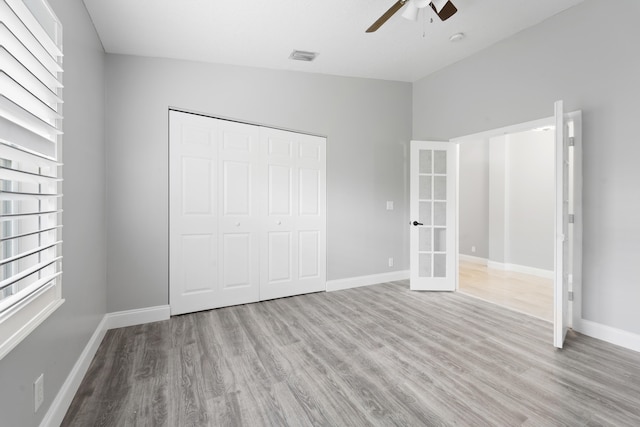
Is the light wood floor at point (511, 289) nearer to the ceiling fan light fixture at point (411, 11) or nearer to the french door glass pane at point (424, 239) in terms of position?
the french door glass pane at point (424, 239)

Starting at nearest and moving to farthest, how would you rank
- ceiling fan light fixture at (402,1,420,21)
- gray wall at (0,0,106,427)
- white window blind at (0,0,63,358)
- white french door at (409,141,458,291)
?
white window blind at (0,0,63,358), gray wall at (0,0,106,427), ceiling fan light fixture at (402,1,420,21), white french door at (409,141,458,291)

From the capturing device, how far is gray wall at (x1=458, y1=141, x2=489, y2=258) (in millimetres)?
5805

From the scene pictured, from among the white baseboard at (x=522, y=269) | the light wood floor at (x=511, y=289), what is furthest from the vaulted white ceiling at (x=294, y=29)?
the white baseboard at (x=522, y=269)

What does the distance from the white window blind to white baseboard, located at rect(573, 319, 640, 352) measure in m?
3.96

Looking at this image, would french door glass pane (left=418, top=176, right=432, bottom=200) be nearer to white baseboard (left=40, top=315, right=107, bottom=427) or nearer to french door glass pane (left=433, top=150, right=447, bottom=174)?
french door glass pane (left=433, top=150, right=447, bottom=174)

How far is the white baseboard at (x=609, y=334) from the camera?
245cm

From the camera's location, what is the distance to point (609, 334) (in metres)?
2.58

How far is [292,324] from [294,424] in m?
1.37

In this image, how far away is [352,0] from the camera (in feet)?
8.32

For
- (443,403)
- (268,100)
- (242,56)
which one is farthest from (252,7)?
(443,403)

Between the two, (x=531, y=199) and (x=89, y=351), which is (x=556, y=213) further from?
(x=89, y=351)

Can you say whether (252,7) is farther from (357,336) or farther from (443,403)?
(443,403)

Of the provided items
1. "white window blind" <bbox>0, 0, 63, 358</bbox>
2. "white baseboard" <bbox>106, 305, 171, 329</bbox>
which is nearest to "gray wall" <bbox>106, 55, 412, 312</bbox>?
"white baseboard" <bbox>106, 305, 171, 329</bbox>

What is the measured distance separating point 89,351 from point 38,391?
0.95 m
